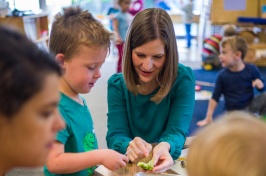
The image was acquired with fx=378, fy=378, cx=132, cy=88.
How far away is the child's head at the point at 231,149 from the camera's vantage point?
1.58ft

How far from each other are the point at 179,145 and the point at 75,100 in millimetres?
366

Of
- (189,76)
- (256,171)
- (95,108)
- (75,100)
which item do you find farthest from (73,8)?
(95,108)

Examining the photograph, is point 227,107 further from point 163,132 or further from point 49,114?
point 49,114

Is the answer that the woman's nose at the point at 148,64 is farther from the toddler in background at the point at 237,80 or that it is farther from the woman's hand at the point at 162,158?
the toddler in background at the point at 237,80

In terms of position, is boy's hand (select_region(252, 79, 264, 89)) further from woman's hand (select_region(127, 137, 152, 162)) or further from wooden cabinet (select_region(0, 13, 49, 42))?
wooden cabinet (select_region(0, 13, 49, 42))

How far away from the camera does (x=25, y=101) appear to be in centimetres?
47

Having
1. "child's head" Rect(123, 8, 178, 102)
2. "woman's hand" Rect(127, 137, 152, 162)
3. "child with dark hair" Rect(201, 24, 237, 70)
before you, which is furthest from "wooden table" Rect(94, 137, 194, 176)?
"child with dark hair" Rect(201, 24, 237, 70)

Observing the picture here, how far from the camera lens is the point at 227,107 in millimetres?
2754

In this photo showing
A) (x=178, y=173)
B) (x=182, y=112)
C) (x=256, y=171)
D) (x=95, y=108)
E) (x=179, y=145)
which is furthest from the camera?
(x=95, y=108)

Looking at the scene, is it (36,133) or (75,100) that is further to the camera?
(75,100)

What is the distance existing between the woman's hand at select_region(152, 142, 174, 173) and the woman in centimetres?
3

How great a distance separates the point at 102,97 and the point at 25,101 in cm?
318

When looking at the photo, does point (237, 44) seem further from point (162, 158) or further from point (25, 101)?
point (25, 101)

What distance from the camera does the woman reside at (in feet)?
4.09
